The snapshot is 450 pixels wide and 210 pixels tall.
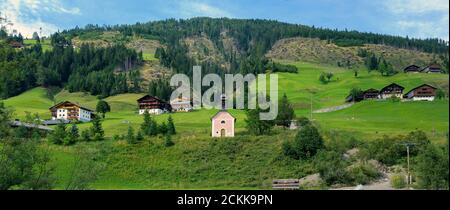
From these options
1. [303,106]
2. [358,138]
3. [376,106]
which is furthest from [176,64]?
[358,138]

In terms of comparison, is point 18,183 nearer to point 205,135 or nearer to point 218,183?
point 218,183

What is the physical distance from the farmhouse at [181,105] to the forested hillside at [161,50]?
9.22m

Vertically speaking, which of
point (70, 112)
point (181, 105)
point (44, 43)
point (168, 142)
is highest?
point (44, 43)

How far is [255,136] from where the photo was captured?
4556 centimetres

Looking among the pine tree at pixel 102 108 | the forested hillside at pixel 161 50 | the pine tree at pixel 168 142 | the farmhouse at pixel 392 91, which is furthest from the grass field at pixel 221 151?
the pine tree at pixel 102 108

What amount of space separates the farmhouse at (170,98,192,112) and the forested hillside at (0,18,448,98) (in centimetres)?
A: 922

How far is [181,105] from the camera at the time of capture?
81.8 metres

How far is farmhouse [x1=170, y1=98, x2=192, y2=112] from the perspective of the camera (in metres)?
79.9

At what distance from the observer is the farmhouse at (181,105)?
79875mm

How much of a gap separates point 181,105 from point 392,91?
32.8 metres

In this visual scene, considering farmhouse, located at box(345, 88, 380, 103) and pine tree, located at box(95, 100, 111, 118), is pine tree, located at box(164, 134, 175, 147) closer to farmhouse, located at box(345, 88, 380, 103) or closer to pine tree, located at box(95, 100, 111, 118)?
pine tree, located at box(95, 100, 111, 118)

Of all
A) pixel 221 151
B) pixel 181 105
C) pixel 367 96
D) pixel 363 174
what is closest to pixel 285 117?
pixel 221 151

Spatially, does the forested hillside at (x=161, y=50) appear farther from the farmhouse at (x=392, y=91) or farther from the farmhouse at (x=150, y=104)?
the farmhouse at (x=150, y=104)

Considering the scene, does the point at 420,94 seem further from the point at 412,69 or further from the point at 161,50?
the point at 161,50
